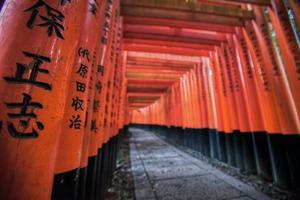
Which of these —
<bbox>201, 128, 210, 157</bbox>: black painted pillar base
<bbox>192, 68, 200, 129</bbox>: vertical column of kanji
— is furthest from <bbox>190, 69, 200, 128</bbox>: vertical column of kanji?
<bbox>201, 128, 210, 157</bbox>: black painted pillar base

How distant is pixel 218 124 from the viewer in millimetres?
4266

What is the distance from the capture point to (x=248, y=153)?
3215 mm

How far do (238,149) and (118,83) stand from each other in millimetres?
3443

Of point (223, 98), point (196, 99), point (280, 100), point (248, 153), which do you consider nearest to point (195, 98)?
point (196, 99)

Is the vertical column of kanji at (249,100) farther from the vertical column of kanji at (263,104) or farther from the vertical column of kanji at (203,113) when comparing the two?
the vertical column of kanji at (203,113)

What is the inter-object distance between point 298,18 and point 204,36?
227cm

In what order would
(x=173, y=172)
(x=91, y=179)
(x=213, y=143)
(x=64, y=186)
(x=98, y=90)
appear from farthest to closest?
1. (x=213, y=143)
2. (x=173, y=172)
3. (x=98, y=90)
4. (x=91, y=179)
5. (x=64, y=186)

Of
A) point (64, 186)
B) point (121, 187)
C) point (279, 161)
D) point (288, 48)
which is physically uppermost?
point (288, 48)

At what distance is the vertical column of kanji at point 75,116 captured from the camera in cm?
87

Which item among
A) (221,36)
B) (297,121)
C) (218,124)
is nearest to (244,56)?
(221,36)

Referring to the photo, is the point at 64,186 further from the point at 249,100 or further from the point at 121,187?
the point at 249,100

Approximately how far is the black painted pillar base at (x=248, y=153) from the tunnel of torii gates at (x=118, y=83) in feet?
0.07

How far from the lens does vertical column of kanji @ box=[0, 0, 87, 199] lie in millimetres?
574

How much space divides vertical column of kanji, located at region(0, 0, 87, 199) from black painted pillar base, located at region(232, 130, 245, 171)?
3.93 metres
